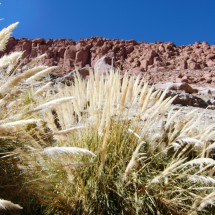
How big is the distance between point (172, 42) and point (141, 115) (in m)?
37.3

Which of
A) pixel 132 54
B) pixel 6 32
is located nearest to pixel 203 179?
pixel 6 32

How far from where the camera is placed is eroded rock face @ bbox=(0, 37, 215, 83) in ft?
109

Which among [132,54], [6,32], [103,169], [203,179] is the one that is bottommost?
[103,169]

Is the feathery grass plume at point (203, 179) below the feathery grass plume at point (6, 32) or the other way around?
below

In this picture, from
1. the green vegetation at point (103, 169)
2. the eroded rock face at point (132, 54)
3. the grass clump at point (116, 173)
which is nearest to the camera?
the green vegetation at point (103, 169)

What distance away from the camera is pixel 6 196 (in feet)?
7.36

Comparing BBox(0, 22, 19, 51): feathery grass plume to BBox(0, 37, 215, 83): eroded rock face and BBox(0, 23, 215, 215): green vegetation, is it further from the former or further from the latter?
BBox(0, 37, 215, 83): eroded rock face

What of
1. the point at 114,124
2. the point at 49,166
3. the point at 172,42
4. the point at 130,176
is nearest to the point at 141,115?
the point at 114,124

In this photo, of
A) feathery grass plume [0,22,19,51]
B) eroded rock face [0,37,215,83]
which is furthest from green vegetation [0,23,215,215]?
eroded rock face [0,37,215,83]

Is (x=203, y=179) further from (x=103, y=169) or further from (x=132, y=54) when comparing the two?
(x=132, y=54)

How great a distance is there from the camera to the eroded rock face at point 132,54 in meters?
33.2

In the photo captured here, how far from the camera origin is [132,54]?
39156mm

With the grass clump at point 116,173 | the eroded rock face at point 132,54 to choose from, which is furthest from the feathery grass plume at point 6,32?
the eroded rock face at point 132,54

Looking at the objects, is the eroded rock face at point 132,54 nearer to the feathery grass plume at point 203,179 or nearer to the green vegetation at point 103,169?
the green vegetation at point 103,169
